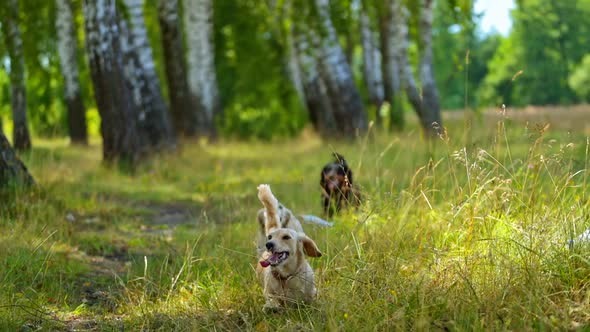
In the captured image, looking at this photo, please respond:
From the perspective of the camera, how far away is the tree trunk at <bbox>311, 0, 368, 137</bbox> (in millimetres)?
15898

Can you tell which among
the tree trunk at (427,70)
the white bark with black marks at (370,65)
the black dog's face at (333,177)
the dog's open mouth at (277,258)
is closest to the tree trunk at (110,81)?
the black dog's face at (333,177)

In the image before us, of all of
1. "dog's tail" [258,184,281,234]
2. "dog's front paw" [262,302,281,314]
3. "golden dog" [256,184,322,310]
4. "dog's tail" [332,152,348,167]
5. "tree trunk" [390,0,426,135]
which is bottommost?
"dog's front paw" [262,302,281,314]

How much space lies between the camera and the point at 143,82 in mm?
14070

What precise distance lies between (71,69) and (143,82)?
682cm

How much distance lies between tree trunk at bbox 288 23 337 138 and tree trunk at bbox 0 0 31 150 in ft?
18.3

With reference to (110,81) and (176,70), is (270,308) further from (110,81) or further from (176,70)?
(176,70)

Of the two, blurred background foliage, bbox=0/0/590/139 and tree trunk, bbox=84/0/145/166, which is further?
blurred background foliage, bbox=0/0/590/139

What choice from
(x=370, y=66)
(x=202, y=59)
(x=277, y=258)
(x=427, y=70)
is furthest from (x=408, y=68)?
(x=277, y=258)

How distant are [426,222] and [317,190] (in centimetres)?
302

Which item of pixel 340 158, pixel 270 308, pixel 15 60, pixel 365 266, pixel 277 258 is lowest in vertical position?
pixel 270 308

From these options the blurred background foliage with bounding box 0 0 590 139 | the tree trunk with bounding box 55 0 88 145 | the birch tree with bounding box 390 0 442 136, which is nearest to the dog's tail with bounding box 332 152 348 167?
the blurred background foliage with bounding box 0 0 590 139

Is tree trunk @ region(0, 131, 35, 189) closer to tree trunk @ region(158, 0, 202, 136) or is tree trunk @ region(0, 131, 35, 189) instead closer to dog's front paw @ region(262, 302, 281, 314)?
dog's front paw @ region(262, 302, 281, 314)

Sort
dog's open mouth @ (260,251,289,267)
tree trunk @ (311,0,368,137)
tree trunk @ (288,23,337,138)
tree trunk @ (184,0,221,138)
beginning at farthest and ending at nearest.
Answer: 1. tree trunk @ (184,0,221,138)
2. tree trunk @ (288,23,337,138)
3. tree trunk @ (311,0,368,137)
4. dog's open mouth @ (260,251,289,267)

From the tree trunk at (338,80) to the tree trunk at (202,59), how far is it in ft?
14.3
